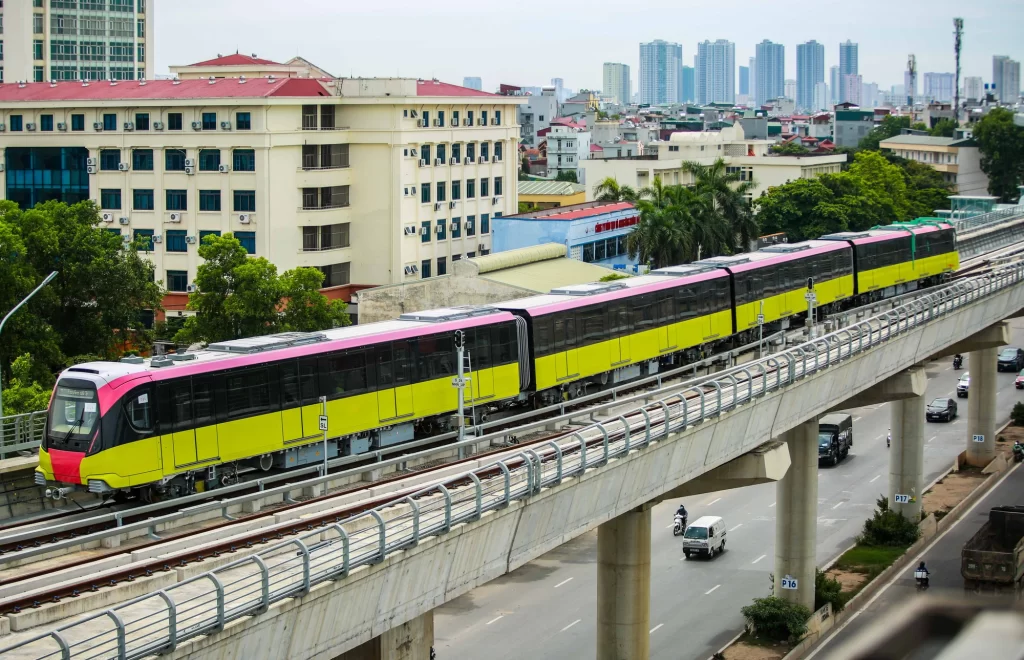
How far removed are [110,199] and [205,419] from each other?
1719 inches

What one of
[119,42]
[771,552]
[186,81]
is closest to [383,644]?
[771,552]

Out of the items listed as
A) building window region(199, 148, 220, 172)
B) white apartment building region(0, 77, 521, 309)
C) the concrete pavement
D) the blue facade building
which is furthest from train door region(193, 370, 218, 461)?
the blue facade building

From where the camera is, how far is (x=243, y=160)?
62.4 metres

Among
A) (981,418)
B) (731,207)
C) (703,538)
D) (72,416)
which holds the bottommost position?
(703,538)

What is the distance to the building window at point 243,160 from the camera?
62.2 meters

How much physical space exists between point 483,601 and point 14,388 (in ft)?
50.3

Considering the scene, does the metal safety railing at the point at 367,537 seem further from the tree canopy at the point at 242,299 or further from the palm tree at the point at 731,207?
the palm tree at the point at 731,207

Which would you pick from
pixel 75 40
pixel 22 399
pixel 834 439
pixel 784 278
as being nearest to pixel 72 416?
pixel 22 399

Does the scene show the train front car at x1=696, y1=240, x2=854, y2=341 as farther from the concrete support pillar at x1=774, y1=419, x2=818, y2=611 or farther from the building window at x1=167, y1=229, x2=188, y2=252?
the building window at x1=167, y1=229, x2=188, y2=252

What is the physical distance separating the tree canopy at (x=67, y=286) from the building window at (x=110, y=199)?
15.4 m

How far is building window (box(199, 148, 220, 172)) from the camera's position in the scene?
207 ft

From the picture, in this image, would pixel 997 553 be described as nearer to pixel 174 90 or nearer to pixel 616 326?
pixel 616 326

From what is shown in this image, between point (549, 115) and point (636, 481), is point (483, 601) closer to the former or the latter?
point (636, 481)

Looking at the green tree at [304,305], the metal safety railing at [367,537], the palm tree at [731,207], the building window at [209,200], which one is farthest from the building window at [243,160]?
the metal safety railing at [367,537]
